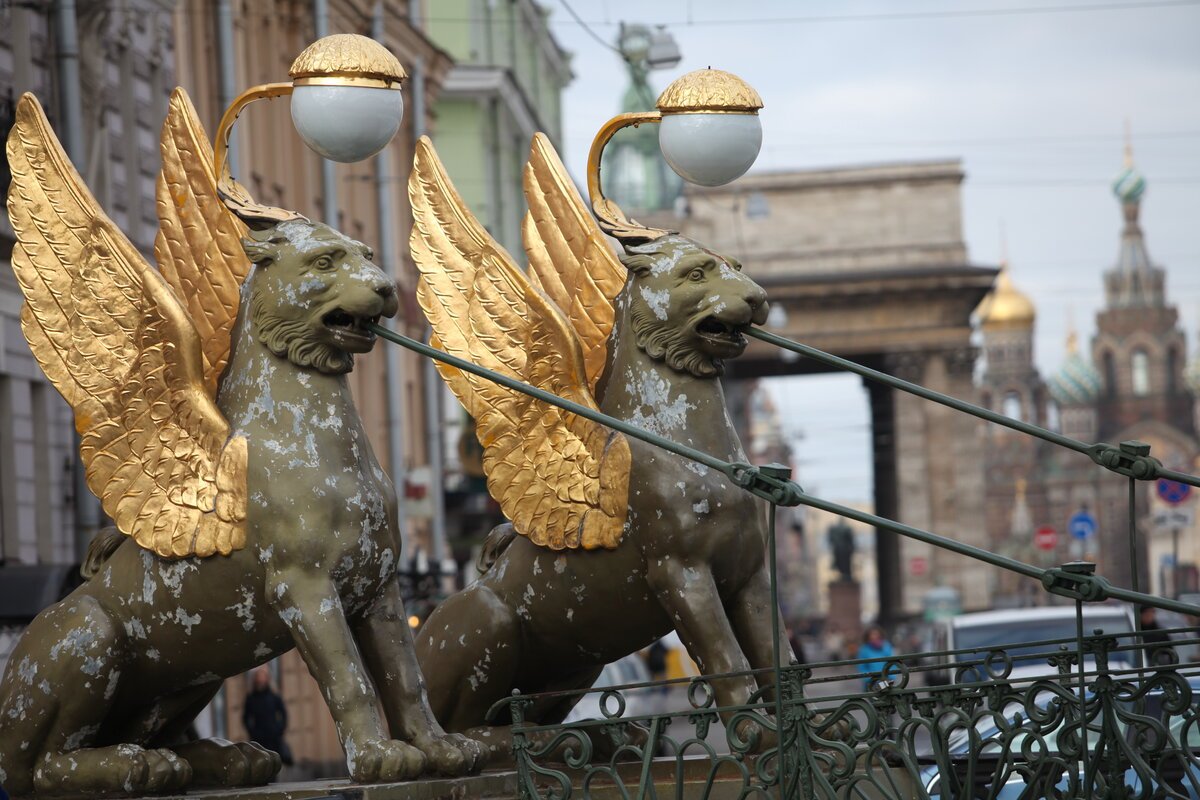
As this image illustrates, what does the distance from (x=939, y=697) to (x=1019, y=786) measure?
4300mm

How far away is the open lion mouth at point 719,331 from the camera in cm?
830

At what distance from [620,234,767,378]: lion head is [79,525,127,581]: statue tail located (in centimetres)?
190

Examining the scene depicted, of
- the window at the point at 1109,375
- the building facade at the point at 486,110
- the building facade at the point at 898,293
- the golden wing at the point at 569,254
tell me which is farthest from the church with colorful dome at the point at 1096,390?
the golden wing at the point at 569,254

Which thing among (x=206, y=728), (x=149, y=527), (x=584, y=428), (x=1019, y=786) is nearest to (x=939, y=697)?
(x=584, y=428)

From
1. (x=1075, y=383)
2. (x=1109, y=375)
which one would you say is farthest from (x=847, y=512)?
(x=1075, y=383)

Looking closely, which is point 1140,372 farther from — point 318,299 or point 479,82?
point 318,299

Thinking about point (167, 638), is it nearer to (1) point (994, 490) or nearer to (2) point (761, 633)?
(2) point (761, 633)

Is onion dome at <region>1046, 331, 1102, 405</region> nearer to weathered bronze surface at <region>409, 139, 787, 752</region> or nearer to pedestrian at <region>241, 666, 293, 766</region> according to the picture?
pedestrian at <region>241, 666, 293, 766</region>

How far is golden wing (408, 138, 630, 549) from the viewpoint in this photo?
841 centimetres

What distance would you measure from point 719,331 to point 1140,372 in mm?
133891

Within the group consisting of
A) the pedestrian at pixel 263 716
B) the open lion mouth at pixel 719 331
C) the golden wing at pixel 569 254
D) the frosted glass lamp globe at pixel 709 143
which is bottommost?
the pedestrian at pixel 263 716

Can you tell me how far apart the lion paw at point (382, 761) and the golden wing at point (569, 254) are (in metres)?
2.11

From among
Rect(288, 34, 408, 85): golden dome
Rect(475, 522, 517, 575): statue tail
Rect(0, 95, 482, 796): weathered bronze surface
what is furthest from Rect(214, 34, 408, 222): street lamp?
Rect(475, 522, 517, 575): statue tail

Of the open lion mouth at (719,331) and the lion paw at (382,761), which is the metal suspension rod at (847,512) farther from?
the lion paw at (382,761)
